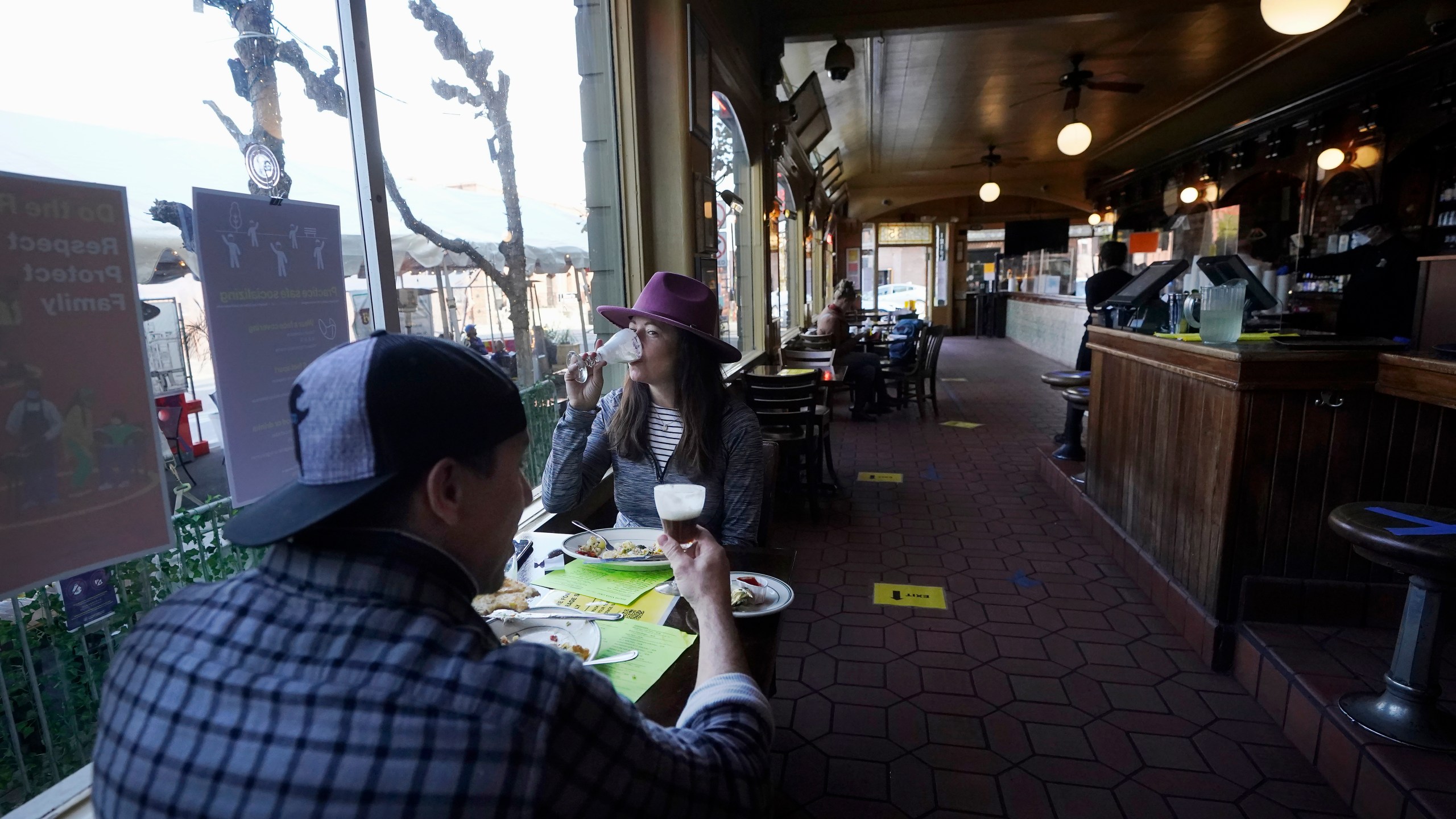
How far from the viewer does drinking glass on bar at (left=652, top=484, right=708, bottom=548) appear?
138 cm

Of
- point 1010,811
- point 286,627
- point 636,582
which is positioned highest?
point 286,627

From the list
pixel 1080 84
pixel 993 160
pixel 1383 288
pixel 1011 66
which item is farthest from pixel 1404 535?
pixel 993 160

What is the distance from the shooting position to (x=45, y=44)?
1254mm

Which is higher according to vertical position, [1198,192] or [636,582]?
[1198,192]

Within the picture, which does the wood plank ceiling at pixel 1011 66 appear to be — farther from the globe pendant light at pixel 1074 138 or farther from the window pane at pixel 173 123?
the window pane at pixel 173 123

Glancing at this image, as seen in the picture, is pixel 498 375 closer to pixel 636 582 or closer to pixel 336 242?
pixel 636 582

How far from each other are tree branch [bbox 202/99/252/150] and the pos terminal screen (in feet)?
13.0

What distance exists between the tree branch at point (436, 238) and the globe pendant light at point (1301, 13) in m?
4.56

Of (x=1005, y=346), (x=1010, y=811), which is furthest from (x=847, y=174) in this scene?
(x=1010, y=811)

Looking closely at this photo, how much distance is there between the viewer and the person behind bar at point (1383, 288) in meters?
5.24

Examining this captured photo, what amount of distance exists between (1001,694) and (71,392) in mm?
2727

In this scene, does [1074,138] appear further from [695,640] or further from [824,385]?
[695,640]

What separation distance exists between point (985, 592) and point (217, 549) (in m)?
3.09

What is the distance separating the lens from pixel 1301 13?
412cm
